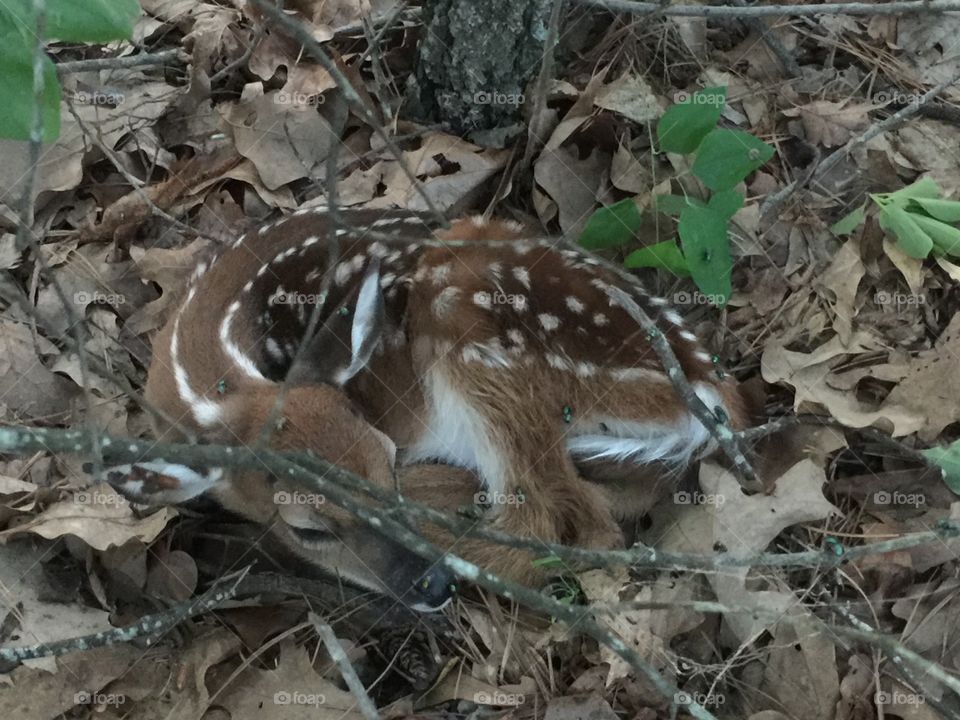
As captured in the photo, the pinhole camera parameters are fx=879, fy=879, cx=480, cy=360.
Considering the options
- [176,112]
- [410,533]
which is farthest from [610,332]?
[176,112]

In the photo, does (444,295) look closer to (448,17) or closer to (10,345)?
(448,17)

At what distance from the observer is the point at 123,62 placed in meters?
3.17

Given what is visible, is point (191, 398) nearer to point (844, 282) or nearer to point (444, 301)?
point (444, 301)

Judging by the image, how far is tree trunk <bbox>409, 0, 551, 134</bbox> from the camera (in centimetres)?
298

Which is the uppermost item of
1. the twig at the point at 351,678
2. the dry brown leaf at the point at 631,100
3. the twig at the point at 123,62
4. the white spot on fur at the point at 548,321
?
the twig at the point at 123,62

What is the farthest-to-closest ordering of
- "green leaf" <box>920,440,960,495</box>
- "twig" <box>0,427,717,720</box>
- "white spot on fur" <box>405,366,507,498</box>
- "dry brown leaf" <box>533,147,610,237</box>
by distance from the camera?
"dry brown leaf" <box>533,147,610,237</box>, "white spot on fur" <box>405,366,507,498</box>, "green leaf" <box>920,440,960,495</box>, "twig" <box>0,427,717,720</box>

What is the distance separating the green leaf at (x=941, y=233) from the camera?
288 cm

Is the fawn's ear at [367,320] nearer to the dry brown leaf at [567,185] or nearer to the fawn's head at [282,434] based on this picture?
the fawn's head at [282,434]

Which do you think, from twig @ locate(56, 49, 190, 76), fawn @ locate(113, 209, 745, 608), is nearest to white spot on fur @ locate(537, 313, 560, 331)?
fawn @ locate(113, 209, 745, 608)

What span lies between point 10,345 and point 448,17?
1860mm

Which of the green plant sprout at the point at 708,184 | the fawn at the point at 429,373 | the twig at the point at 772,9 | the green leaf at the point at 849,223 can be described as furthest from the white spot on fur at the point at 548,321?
the green leaf at the point at 849,223

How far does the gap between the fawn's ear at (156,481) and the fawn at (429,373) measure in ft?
0.07

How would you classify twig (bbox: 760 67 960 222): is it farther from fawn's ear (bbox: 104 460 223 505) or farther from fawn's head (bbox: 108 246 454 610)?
fawn's ear (bbox: 104 460 223 505)

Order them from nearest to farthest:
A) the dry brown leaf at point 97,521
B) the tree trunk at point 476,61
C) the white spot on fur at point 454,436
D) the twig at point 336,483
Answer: the twig at point 336,483 < the dry brown leaf at point 97,521 < the white spot on fur at point 454,436 < the tree trunk at point 476,61
